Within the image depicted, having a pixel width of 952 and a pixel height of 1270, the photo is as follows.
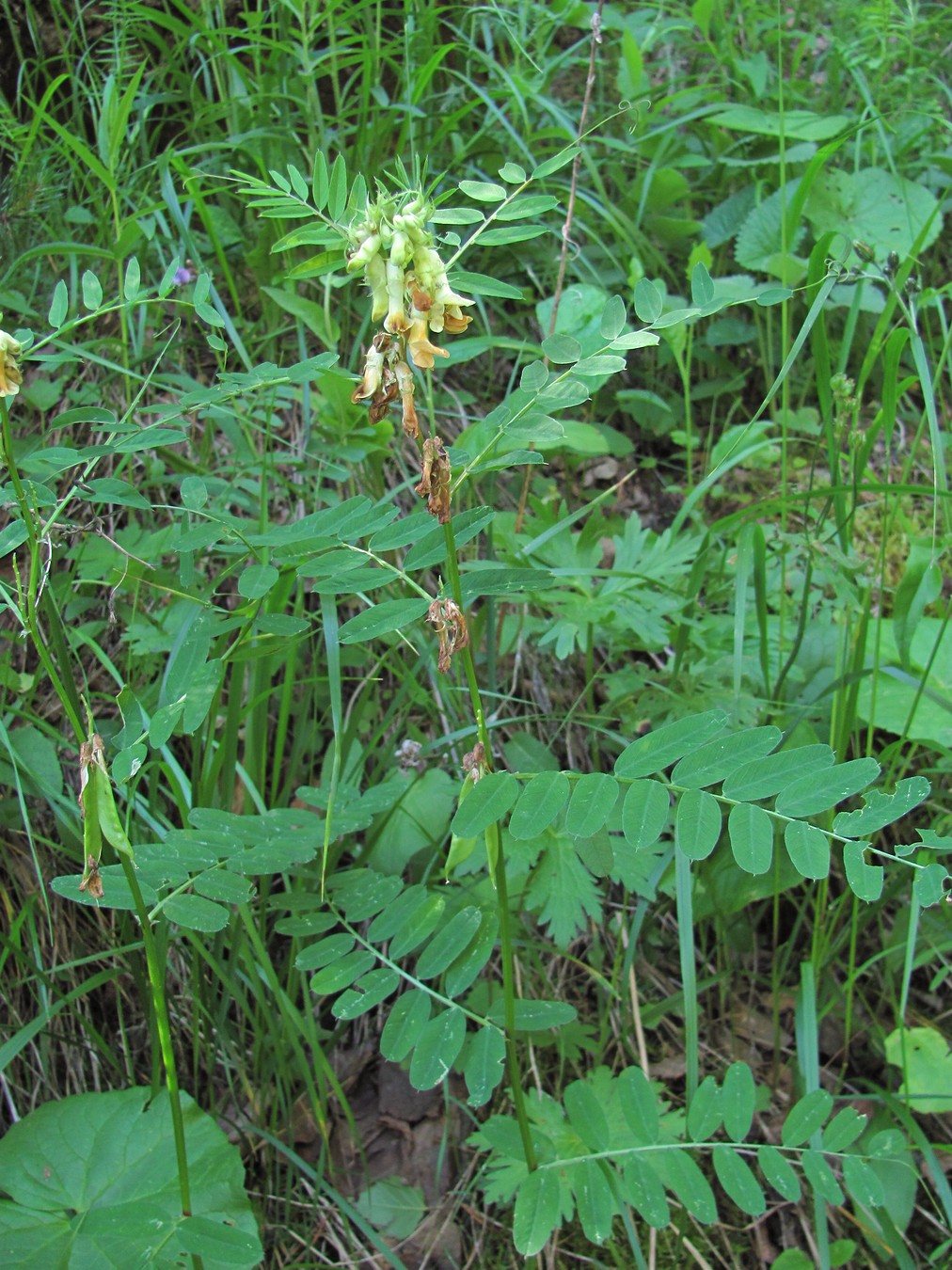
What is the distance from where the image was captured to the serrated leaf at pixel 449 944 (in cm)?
143

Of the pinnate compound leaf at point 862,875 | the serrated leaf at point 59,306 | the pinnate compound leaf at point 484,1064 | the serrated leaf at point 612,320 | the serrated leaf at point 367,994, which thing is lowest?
the pinnate compound leaf at point 484,1064

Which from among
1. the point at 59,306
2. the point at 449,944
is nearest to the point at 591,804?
the point at 449,944

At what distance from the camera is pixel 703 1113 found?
148 centimetres

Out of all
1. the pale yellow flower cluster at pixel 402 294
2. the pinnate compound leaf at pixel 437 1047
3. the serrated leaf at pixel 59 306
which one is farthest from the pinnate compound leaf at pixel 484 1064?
the serrated leaf at pixel 59 306

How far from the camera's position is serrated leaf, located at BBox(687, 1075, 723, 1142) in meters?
1.48

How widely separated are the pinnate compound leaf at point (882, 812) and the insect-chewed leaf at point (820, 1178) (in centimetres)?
55

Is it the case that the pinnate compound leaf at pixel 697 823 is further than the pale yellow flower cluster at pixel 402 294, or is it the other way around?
the pinnate compound leaf at pixel 697 823

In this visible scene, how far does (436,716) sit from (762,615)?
0.67m

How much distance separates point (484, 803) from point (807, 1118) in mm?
758

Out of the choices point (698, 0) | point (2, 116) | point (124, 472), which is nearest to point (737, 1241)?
point (124, 472)

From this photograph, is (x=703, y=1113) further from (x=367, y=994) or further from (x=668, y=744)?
(x=668, y=744)

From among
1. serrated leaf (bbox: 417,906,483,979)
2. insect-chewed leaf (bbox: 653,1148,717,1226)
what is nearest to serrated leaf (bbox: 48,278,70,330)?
serrated leaf (bbox: 417,906,483,979)

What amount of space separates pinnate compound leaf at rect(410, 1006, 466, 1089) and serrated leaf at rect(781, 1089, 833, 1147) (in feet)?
1.64

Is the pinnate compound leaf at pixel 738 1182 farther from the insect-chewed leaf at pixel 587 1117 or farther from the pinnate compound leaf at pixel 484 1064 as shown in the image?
the pinnate compound leaf at pixel 484 1064
